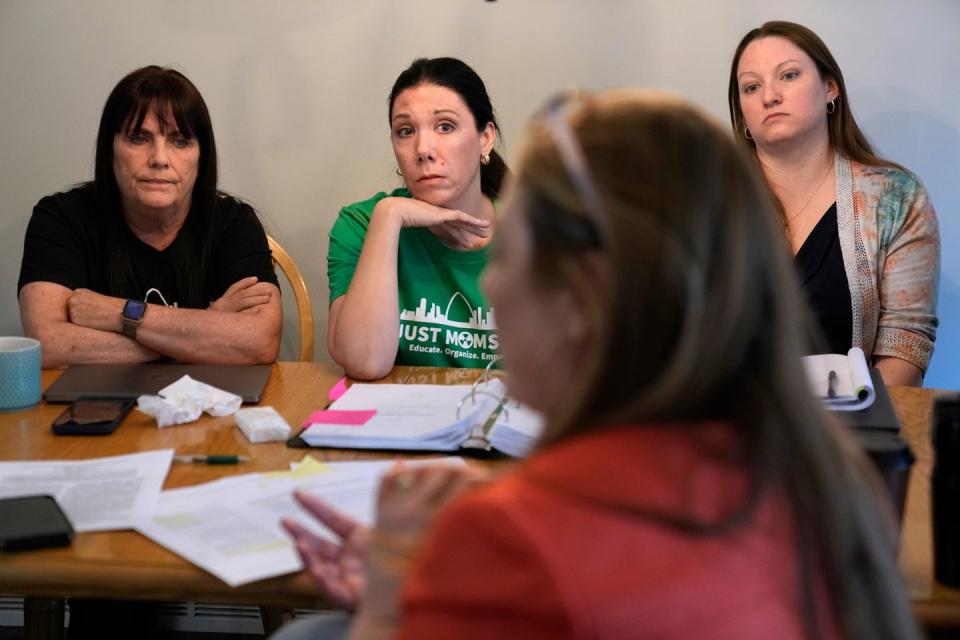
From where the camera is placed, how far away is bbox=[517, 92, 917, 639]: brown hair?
71 centimetres

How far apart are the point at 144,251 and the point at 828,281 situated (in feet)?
4.94

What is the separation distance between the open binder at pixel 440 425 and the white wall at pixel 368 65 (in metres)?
1.31

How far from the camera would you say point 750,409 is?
2.40 feet

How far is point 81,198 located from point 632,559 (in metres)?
2.02

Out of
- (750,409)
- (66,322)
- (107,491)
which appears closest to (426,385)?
(107,491)

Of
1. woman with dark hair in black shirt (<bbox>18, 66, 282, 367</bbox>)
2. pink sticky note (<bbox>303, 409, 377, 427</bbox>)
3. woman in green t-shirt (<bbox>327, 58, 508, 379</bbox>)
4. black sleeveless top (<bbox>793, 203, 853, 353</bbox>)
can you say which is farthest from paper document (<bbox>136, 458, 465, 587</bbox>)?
black sleeveless top (<bbox>793, 203, 853, 353</bbox>)

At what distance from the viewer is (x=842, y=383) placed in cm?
160

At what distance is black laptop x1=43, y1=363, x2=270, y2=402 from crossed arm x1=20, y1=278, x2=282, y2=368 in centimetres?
8

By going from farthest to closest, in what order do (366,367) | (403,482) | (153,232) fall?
(153,232) → (366,367) → (403,482)

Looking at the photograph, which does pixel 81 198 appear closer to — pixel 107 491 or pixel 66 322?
pixel 66 322

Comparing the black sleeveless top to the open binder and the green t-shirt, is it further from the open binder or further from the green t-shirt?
the open binder

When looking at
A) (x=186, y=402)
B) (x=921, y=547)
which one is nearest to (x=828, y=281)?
(x=921, y=547)

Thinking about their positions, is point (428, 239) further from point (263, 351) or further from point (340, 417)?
point (340, 417)

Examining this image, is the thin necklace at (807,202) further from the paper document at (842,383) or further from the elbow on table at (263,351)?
the elbow on table at (263,351)
